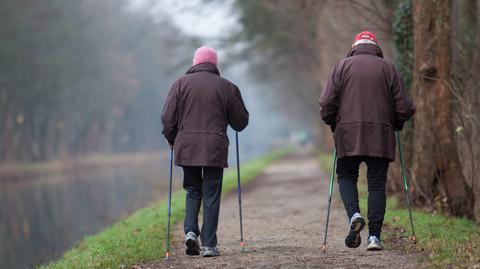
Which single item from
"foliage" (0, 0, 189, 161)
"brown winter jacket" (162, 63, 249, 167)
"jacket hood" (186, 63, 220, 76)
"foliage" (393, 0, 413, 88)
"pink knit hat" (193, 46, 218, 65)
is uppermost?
"foliage" (0, 0, 189, 161)

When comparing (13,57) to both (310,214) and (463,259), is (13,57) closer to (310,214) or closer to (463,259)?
(310,214)

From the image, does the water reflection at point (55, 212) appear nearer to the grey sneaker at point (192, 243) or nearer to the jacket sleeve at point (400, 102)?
the grey sneaker at point (192, 243)

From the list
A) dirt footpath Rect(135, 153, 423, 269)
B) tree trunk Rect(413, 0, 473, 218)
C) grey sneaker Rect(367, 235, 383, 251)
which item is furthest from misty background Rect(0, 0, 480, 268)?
grey sneaker Rect(367, 235, 383, 251)

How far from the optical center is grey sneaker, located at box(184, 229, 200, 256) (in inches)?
285

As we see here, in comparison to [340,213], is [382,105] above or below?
above

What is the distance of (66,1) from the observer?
126ft

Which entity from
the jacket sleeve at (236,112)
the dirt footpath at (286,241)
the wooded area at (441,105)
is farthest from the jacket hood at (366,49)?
the wooded area at (441,105)

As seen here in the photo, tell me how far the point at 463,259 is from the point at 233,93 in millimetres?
2695

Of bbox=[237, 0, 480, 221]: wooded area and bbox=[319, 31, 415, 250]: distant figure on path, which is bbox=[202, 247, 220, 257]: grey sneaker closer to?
bbox=[319, 31, 415, 250]: distant figure on path

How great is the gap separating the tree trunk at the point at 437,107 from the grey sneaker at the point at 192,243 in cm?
392

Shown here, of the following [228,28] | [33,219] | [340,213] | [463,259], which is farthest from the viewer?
[228,28]

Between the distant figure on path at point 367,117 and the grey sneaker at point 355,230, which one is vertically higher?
the distant figure on path at point 367,117

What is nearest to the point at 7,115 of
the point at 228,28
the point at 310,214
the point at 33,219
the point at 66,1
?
the point at 66,1

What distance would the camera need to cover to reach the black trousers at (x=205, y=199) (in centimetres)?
733
